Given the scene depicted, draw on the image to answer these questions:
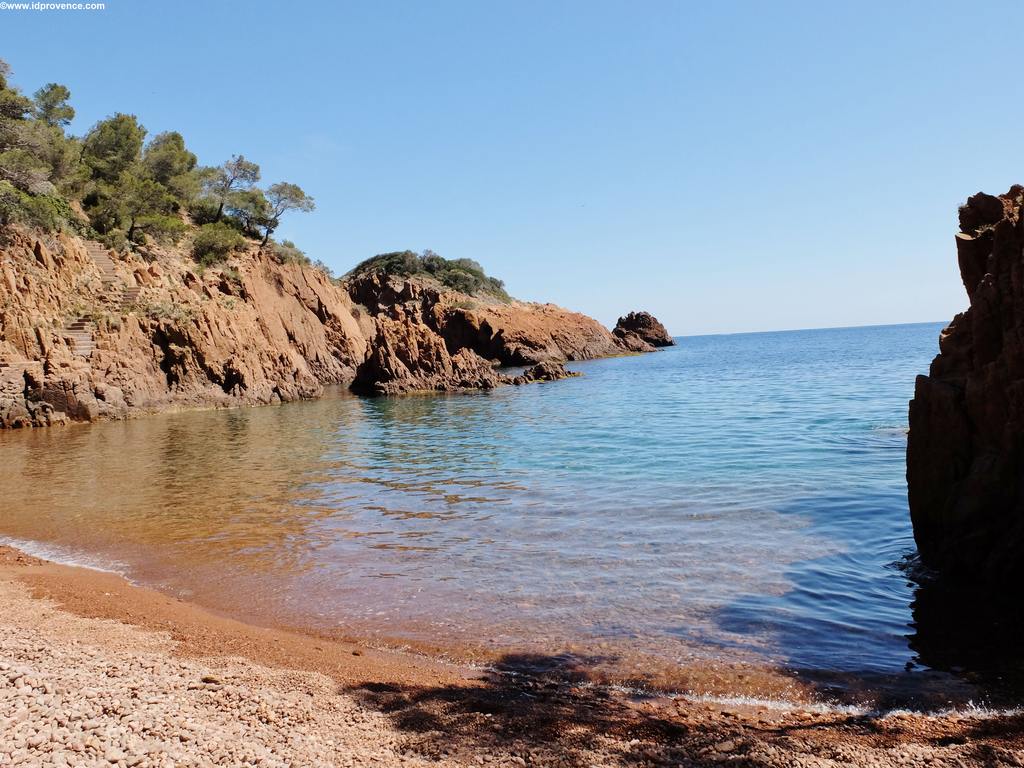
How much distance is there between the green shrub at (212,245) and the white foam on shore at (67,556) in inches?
1490

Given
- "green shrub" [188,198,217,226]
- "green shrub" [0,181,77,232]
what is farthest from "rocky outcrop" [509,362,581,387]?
"green shrub" [0,181,77,232]

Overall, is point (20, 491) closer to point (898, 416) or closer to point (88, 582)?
point (88, 582)

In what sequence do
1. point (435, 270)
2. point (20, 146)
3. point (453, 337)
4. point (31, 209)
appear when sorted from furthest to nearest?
point (435, 270) < point (453, 337) < point (20, 146) < point (31, 209)

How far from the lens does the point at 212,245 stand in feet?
149

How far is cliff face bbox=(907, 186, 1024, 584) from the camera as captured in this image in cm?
749

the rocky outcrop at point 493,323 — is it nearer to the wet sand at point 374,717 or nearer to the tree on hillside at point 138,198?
the tree on hillside at point 138,198

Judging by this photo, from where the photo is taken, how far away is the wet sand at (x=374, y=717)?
410cm

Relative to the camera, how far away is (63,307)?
3156 cm

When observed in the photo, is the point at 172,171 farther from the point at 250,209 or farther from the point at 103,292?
the point at 103,292

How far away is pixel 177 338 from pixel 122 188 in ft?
47.5

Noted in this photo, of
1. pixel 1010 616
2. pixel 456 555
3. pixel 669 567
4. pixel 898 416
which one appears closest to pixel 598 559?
pixel 669 567

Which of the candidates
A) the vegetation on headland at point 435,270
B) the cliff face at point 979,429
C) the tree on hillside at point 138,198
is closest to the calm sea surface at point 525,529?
the cliff face at point 979,429

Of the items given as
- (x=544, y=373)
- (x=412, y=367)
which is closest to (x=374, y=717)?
(x=412, y=367)

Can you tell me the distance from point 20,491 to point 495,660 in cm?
1290
